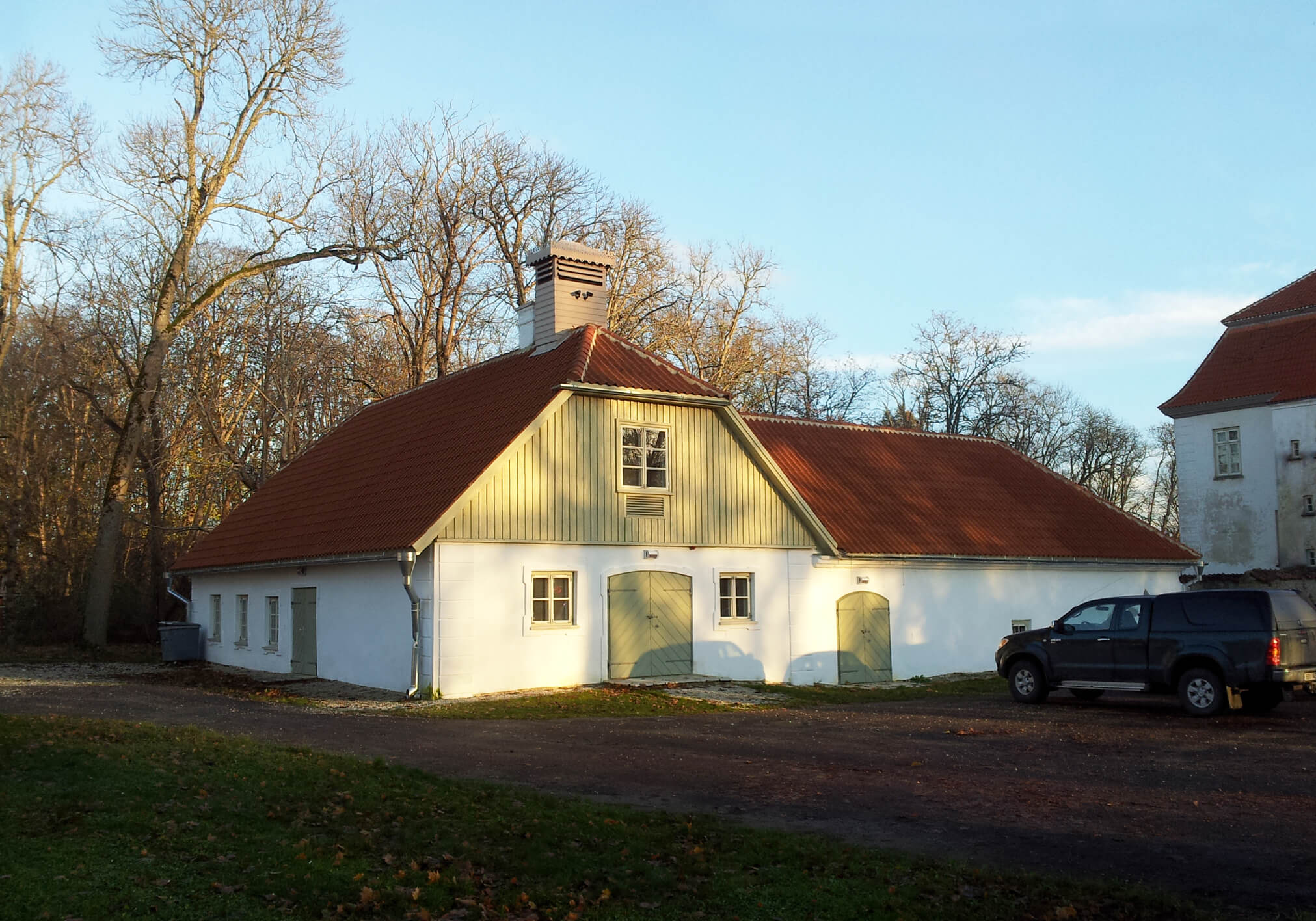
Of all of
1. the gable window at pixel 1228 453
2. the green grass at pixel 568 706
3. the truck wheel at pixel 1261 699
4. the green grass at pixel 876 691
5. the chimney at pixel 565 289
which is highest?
the chimney at pixel 565 289

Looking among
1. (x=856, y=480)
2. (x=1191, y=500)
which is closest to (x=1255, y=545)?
(x=1191, y=500)

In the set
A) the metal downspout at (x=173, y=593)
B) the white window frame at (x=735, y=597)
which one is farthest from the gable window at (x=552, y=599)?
the metal downspout at (x=173, y=593)

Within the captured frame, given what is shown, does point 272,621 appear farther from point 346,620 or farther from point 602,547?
point 602,547

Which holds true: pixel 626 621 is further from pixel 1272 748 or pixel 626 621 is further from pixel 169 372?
pixel 169 372

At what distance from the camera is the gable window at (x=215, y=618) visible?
2792cm

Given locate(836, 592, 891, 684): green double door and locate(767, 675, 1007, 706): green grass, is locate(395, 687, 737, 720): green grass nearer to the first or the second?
locate(767, 675, 1007, 706): green grass

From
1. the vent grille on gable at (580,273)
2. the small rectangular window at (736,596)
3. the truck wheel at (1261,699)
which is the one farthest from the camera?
the vent grille on gable at (580,273)

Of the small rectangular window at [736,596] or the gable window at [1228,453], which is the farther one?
the gable window at [1228,453]

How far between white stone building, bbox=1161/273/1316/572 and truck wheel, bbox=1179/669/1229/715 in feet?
76.0

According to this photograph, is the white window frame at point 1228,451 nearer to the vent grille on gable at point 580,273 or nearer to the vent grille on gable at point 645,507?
the vent grille on gable at point 580,273

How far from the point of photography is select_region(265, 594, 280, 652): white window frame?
80.0 ft

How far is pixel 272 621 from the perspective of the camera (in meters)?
24.7

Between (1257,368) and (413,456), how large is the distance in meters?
28.9

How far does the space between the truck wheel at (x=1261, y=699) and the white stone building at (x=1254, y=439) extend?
22.2 m
